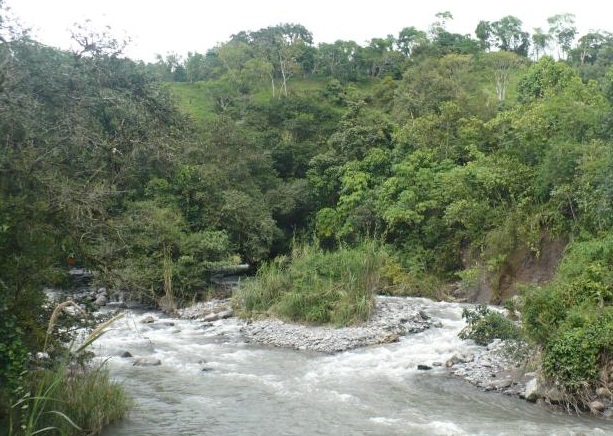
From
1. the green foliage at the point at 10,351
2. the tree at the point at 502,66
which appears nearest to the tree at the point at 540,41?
the tree at the point at 502,66

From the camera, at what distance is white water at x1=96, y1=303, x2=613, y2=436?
9609 millimetres

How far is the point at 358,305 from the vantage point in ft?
56.0

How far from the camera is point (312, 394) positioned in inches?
458

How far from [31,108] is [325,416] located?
6.68m

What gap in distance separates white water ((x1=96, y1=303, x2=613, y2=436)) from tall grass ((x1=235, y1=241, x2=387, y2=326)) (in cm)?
192

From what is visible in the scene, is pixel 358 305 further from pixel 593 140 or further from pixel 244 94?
pixel 244 94

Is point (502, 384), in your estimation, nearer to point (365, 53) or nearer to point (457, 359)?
point (457, 359)

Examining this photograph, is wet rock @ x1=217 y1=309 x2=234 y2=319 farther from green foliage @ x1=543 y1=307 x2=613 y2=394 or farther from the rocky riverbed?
green foliage @ x1=543 y1=307 x2=613 y2=394

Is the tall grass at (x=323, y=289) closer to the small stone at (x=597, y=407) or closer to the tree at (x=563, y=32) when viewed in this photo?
the small stone at (x=597, y=407)

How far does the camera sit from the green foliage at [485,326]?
13.7 meters

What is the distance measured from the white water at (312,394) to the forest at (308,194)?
48.6 inches

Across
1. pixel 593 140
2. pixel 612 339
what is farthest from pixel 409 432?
pixel 593 140

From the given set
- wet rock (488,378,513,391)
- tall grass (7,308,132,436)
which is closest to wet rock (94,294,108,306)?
tall grass (7,308,132,436)

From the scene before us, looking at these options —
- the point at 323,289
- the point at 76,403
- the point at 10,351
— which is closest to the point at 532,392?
the point at 76,403
